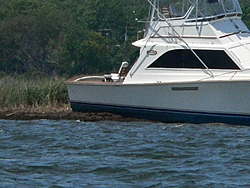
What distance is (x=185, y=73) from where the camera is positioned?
23.3 meters

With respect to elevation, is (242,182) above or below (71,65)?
above

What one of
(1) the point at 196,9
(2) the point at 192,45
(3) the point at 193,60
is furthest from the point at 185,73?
(1) the point at 196,9

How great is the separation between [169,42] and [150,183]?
919 cm

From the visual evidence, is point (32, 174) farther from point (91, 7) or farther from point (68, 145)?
point (91, 7)

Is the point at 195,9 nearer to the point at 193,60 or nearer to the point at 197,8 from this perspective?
the point at 197,8

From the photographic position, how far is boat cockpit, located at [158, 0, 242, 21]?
79.5 ft

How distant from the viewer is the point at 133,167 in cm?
1652

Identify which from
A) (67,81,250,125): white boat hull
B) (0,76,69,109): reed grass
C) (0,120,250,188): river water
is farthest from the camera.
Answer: (0,76,69,109): reed grass

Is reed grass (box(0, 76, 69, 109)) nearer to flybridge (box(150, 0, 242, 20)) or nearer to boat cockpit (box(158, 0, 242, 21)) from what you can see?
flybridge (box(150, 0, 242, 20))

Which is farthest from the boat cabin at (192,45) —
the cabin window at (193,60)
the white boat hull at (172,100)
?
the white boat hull at (172,100)

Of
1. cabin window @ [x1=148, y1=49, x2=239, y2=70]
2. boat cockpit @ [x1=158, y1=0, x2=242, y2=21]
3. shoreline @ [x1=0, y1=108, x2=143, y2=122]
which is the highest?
boat cockpit @ [x1=158, y1=0, x2=242, y2=21]

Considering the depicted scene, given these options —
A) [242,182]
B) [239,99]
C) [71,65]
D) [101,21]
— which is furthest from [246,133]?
[101,21]

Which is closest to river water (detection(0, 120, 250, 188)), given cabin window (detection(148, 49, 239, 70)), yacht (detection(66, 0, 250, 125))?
yacht (detection(66, 0, 250, 125))

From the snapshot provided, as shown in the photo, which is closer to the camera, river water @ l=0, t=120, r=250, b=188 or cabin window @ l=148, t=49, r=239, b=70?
river water @ l=0, t=120, r=250, b=188
